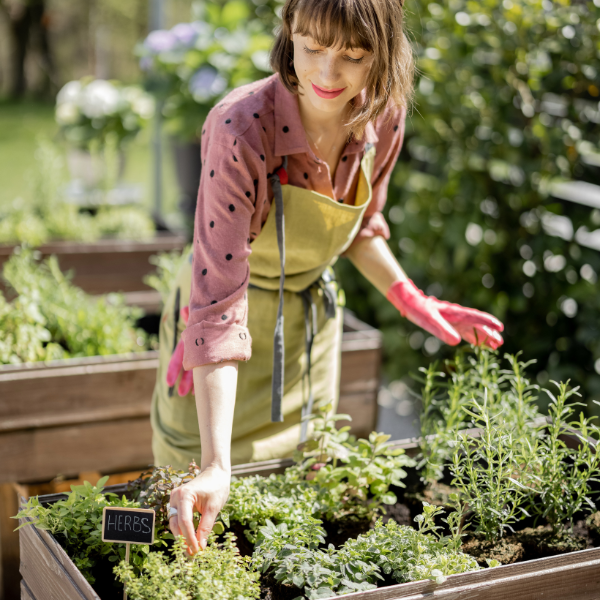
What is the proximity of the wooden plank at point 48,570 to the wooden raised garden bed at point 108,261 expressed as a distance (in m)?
1.80

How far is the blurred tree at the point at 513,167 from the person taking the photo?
2.43 metres

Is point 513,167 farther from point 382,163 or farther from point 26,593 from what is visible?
point 26,593

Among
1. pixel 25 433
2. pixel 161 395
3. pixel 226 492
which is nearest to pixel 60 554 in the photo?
pixel 226 492

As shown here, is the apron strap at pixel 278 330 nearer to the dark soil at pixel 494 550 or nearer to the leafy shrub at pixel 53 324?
the dark soil at pixel 494 550

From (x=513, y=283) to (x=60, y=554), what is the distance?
6.98 feet

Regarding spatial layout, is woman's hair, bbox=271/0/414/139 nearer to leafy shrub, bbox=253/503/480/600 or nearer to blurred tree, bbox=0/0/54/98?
leafy shrub, bbox=253/503/480/600

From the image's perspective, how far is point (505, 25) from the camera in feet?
8.13

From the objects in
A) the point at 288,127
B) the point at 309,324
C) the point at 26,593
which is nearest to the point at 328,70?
the point at 288,127

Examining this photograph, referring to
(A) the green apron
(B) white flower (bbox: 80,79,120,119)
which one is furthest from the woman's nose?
(B) white flower (bbox: 80,79,120,119)

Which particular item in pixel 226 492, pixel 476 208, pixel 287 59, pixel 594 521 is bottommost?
pixel 594 521

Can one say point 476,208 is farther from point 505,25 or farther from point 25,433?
point 25,433

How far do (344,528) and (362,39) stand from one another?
2.61 feet

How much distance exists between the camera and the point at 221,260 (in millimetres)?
1145

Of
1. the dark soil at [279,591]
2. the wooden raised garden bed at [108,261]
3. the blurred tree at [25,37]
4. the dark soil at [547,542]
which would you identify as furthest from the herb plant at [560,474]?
the blurred tree at [25,37]
